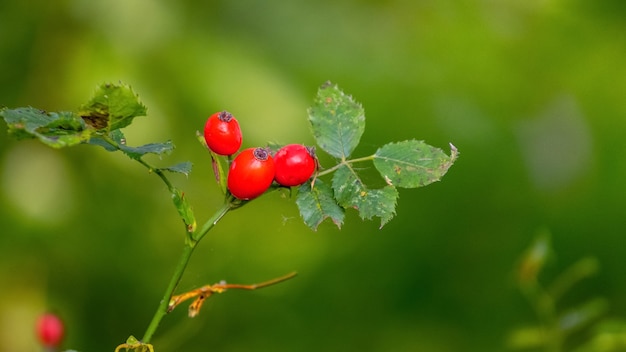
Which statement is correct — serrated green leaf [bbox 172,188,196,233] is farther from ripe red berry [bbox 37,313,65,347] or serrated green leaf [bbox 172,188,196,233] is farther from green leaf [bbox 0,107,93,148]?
ripe red berry [bbox 37,313,65,347]

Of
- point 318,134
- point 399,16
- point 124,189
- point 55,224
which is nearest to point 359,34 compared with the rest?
point 399,16

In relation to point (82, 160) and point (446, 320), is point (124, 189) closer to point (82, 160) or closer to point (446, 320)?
point (82, 160)

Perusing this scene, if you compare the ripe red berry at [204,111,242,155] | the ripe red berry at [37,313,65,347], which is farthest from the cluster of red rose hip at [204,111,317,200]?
the ripe red berry at [37,313,65,347]

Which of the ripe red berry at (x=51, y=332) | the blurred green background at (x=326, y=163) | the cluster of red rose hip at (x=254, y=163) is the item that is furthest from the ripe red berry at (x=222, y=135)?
the blurred green background at (x=326, y=163)

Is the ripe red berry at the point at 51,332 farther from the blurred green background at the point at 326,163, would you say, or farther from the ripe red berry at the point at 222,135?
the blurred green background at the point at 326,163

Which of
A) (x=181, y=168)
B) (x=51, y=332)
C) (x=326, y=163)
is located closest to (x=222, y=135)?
(x=181, y=168)

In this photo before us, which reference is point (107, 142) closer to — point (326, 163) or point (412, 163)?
point (412, 163)

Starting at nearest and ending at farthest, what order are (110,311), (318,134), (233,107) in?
(318,134), (233,107), (110,311)
